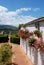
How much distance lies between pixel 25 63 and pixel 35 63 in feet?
4.89

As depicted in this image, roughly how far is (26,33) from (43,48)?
29.1 feet

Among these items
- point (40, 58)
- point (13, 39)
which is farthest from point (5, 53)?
point (13, 39)

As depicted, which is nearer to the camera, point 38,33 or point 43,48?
point 43,48

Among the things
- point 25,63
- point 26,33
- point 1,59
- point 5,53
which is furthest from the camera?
point 26,33

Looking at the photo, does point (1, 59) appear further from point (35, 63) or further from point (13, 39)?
point (13, 39)

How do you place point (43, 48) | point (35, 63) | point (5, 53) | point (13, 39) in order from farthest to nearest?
point (13, 39)
point (35, 63)
point (5, 53)
point (43, 48)

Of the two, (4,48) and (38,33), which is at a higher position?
(38,33)

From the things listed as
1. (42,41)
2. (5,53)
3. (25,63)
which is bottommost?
(25,63)

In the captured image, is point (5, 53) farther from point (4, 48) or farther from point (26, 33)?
point (26, 33)

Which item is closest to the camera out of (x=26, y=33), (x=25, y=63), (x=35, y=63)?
(x=35, y=63)

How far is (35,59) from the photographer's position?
1599cm

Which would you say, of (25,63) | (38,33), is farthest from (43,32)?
(25,63)

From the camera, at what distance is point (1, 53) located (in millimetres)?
14539

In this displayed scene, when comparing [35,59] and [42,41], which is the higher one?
[42,41]
